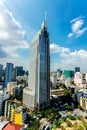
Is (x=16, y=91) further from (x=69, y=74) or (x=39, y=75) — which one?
(x=69, y=74)

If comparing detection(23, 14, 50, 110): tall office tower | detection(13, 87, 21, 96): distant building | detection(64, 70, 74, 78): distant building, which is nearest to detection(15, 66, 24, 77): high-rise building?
detection(64, 70, 74, 78): distant building

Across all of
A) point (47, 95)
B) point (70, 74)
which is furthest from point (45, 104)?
point (70, 74)

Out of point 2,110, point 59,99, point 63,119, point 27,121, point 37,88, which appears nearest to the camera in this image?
point 27,121

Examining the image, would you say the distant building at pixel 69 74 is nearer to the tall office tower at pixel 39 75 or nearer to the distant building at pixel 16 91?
the distant building at pixel 16 91

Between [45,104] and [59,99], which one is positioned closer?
[45,104]

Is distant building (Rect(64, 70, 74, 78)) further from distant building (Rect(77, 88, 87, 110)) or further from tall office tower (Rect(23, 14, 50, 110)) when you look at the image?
tall office tower (Rect(23, 14, 50, 110))

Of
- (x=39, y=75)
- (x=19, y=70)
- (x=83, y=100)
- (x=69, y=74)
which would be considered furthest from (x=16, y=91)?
(x=69, y=74)

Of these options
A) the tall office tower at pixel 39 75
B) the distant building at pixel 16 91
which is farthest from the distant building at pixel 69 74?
the tall office tower at pixel 39 75

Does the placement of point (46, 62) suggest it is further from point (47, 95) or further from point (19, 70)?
point (19, 70)
